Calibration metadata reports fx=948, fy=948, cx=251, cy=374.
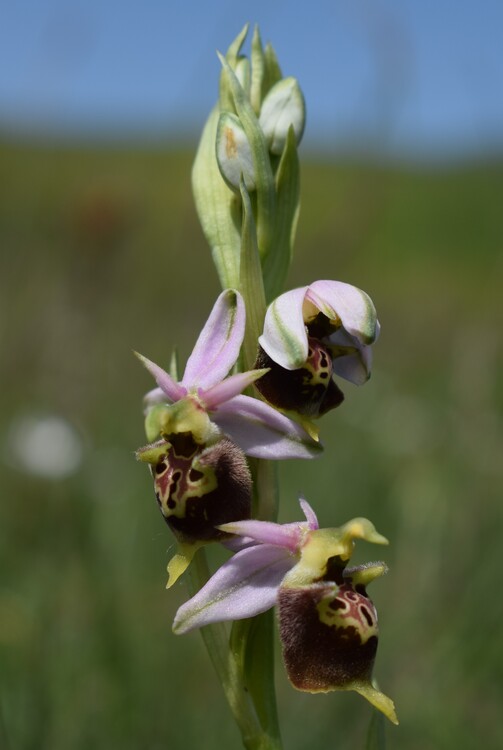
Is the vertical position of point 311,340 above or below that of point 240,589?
above

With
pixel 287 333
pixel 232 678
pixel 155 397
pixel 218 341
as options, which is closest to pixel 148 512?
pixel 155 397

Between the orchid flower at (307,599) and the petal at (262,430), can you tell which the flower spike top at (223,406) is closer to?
the petal at (262,430)

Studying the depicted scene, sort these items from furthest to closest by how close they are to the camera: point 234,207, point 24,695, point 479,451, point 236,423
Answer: point 479,451 → point 24,695 → point 234,207 → point 236,423

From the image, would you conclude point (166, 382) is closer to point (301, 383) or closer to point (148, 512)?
point (301, 383)

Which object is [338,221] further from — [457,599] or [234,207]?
[234,207]

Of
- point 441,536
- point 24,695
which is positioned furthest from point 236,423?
point 441,536

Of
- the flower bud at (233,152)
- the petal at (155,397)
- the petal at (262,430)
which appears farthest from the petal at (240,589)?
the flower bud at (233,152)
